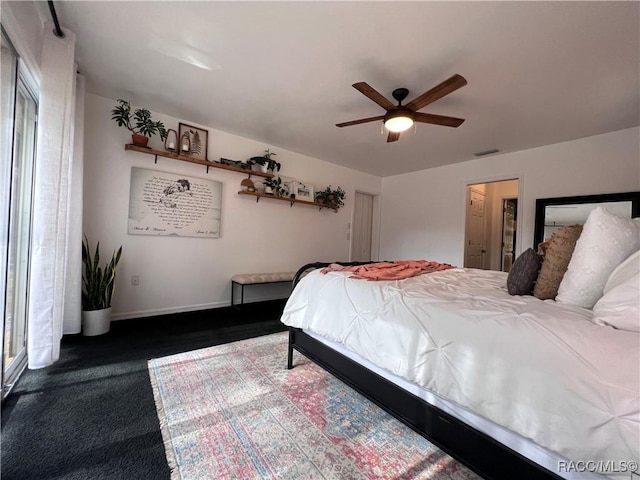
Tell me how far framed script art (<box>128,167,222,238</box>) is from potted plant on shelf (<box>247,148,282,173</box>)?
62 centimetres

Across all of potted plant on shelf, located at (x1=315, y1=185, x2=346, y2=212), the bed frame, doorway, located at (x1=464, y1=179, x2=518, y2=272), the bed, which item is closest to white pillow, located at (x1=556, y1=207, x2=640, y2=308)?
the bed

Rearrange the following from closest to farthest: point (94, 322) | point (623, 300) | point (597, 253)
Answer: point (623, 300) < point (597, 253) < point (94, 322)

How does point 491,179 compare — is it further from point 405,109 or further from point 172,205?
point 172,205

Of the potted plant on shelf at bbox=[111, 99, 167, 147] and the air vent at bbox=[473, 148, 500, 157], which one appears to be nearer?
the potted plant on shelf at bbox=[111, 99, 167, 147]

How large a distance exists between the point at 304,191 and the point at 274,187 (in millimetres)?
592

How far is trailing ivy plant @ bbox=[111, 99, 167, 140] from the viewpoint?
2705 mm

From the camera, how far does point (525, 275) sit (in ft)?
4.73

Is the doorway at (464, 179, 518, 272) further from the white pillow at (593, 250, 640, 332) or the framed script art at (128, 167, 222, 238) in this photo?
the framed script art at (128, 167, 222, 238)

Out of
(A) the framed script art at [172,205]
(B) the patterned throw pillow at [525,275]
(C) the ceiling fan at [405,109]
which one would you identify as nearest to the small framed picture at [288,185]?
(A) the framed script art at [172,205]

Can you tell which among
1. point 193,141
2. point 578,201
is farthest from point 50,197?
point 578,201

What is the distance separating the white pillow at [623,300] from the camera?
87cm

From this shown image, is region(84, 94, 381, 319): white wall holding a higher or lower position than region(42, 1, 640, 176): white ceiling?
lower

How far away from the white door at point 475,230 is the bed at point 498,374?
335 cm

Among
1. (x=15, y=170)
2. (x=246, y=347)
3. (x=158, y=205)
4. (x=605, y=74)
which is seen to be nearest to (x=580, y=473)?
(x=246, y=347)
